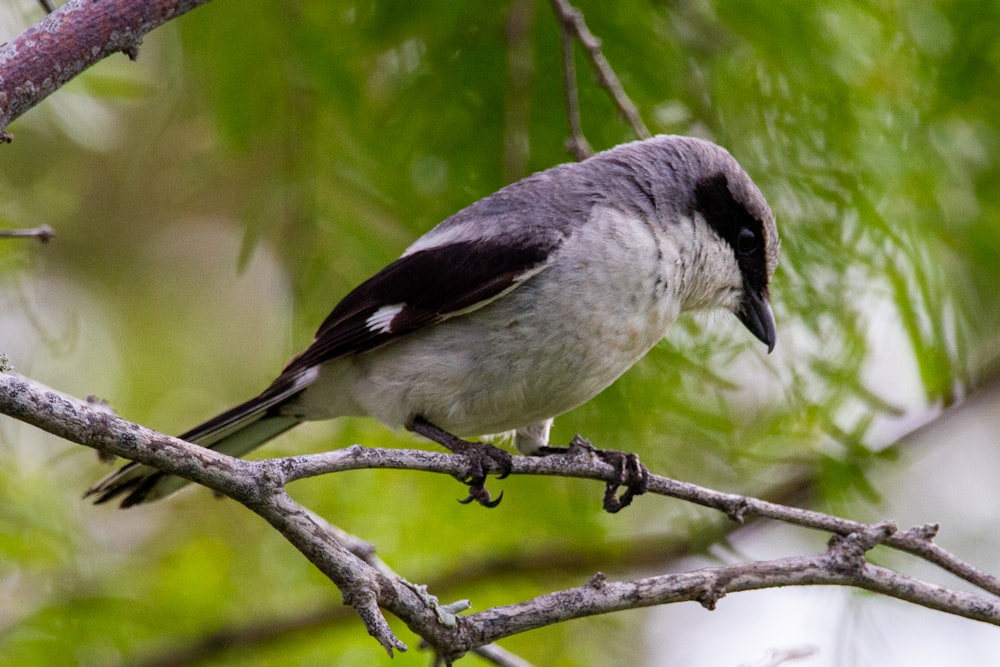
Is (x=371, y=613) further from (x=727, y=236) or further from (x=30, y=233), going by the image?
(x=727, y=236)

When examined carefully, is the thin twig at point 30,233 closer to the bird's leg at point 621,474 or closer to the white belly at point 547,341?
the white belly at point 547,341

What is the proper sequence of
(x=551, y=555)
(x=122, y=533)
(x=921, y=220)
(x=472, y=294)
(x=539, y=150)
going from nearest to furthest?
(x=472, y=294)
(x=921, y=220)
(x=539, y=150)
(x=551, y=555)
(x=122, y=533)

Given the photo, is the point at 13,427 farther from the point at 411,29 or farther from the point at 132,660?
the point at 411,29

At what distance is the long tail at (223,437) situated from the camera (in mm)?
3166

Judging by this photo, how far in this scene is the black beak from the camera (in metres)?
3.60

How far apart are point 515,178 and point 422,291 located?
29.7 inches

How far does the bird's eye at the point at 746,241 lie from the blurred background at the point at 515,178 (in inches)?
9.6

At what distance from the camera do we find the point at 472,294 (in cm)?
324

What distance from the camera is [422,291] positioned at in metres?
3.39

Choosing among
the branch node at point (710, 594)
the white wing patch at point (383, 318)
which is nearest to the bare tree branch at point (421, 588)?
the branch node at point (710, 594)

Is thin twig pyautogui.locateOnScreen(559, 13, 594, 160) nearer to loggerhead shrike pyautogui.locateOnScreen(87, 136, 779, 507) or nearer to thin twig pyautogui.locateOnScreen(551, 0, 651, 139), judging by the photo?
thin twig pyautogui.locateOnScreen(551, 0, 651, 139)

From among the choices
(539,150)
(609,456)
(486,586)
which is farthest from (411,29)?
(486,586)

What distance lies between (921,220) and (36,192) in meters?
3.91

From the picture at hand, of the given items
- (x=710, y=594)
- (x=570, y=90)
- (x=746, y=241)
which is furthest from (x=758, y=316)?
(x=710, y=594)
